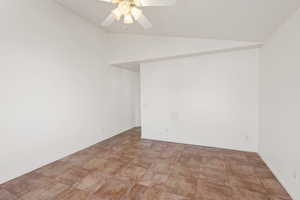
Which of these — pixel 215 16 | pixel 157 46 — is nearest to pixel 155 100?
pixel 157 46

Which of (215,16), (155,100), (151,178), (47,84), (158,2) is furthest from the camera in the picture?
(155,100)

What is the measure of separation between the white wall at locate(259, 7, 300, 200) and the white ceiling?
229 millimetres

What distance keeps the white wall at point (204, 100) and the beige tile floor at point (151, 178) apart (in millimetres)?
492

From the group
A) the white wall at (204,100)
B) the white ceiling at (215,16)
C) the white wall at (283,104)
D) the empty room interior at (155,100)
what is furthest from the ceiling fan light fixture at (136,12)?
the white wall at (204,100)

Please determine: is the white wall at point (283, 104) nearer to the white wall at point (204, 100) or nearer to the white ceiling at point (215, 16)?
the white ceiling at point (215, 16)

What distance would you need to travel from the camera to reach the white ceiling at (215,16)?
1717 mm

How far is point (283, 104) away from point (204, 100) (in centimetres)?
169

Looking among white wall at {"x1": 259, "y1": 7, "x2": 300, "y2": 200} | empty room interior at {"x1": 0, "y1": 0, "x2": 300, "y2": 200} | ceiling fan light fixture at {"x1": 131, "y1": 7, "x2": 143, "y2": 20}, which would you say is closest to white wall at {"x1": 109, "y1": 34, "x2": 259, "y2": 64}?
empty room interior at {"x1": 0, "y1": 0, "x2": 300, "y2": 200}

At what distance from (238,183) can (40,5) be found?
475cm

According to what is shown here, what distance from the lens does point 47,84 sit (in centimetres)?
269

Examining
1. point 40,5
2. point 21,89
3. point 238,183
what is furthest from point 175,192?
point 40,5

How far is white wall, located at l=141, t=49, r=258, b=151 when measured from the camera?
3.15 metres

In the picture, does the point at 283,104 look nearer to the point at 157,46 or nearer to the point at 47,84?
the point at 157,46

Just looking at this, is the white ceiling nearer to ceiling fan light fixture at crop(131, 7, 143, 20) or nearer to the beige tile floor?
ceiling fan light fixture at crop(131, 7, 143, 20)
